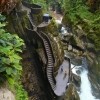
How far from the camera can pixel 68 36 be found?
3469 centimetres

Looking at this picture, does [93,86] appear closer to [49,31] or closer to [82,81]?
[82,81]

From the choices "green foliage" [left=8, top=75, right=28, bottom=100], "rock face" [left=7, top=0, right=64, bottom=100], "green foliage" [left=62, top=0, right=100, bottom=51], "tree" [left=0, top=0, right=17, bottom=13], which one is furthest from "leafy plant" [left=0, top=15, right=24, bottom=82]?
"green foliage" [left=62, top=0, right=100, bottom=51]

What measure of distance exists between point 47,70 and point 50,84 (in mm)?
1528

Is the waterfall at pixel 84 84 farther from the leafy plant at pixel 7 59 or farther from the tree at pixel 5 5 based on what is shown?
the leafy plant at pixel 7 59

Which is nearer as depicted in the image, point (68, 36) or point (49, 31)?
point (49, 31)

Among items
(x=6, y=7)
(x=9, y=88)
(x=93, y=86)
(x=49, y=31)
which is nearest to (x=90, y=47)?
(x=93, y=86)

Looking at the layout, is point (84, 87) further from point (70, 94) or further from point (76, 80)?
point (70, 94)

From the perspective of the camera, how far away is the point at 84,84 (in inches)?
1150

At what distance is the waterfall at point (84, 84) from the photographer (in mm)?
27675

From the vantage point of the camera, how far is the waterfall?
90.8ft

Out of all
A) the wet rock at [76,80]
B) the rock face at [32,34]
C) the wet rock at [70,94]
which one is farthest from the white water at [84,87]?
the rock face at [32,34]

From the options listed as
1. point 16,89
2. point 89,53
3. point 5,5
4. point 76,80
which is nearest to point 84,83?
point 76,80

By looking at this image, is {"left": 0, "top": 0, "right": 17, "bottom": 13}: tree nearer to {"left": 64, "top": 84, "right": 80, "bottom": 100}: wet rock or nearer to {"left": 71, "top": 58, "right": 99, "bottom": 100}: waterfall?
{"left": 64, "top": 84, "right": 80, "bottom": 100}: wet rock

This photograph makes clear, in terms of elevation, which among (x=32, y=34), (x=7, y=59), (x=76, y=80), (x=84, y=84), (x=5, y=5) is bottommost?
(x=84, y=84)
